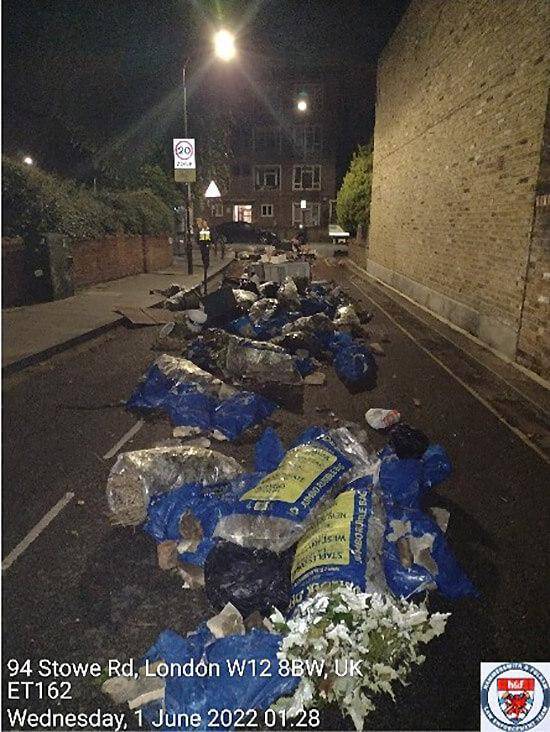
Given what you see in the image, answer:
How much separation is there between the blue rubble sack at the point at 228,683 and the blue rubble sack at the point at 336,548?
0.34 m

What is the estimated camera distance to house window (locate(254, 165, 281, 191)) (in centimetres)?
5019

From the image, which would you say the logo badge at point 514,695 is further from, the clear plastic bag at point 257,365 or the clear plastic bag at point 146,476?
the clear plastic bag at point 257,365

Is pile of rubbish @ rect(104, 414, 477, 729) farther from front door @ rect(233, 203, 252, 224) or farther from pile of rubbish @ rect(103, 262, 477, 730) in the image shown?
front door @ rect(233, 203, 252, 224)

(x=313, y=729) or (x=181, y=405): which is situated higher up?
(x=181, y=405)

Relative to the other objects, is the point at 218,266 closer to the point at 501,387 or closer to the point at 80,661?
the point at 501,387

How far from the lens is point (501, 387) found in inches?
272

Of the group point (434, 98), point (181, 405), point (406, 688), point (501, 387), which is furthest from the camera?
point (434, 98)

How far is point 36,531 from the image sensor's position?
338 centimetres

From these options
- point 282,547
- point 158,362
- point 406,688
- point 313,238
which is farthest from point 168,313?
A: point 313,238

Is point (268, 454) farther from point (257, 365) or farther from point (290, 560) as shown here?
point (257, 365)

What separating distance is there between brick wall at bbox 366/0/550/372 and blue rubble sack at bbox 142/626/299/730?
7301 mm

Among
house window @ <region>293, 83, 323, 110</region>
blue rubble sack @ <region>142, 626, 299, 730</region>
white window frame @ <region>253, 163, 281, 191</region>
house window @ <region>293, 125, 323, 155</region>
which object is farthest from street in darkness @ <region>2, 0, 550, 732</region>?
house window @ <region>293, 83, 323, 110</region>

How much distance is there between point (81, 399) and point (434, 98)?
1224cm

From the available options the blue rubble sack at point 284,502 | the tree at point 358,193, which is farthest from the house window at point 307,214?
the blue rubble sack at point 284,502
